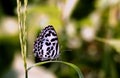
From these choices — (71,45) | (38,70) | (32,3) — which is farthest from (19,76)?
(32,3)

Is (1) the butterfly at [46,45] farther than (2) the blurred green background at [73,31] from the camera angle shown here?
No

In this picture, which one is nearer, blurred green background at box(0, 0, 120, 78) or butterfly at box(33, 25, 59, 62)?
butterfly at box(33, 25, 59, 62)

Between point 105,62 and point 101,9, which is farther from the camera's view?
point 101,9

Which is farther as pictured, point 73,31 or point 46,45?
point 73,31

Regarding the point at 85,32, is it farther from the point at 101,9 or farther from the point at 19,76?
the point at 19,76
